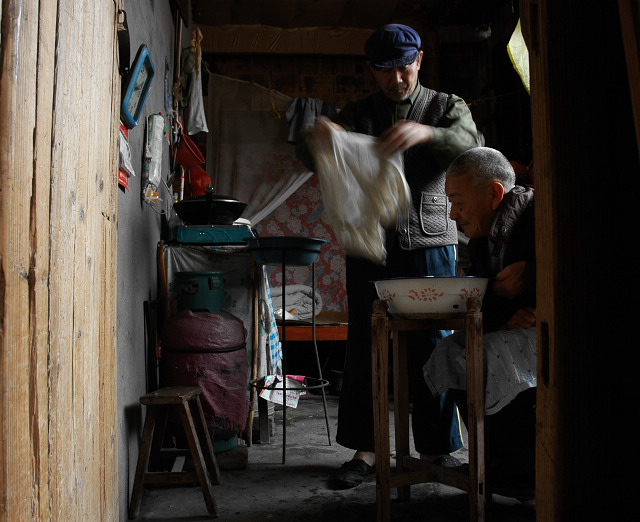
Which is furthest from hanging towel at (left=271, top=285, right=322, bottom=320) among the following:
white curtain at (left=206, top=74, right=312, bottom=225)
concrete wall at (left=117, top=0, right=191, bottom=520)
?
concrete wall at (left=117, top=0, right=191, bottom=520)

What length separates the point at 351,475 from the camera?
107 inches

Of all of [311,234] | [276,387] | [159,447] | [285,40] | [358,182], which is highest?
[285,40]

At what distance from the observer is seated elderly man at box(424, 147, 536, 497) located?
2.11 metres

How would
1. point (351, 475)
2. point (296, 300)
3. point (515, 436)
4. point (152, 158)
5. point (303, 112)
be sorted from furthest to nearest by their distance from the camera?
point (303, 112) → point (296, 300) → point (152, 158) → point (351, 475) → point (515, 436)

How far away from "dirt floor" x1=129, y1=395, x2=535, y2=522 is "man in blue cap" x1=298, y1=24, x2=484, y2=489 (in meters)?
0.16

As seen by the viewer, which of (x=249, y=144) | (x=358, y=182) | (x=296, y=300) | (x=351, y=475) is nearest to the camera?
(x=358, y=182)

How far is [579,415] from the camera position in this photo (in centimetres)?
68

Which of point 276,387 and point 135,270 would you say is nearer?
point 135,270

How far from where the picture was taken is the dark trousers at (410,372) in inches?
105

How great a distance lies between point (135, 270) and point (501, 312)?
5.59 ft

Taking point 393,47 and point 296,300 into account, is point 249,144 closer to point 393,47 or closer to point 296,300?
point 296,300

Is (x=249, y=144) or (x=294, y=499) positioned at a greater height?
(x=249, y=144)

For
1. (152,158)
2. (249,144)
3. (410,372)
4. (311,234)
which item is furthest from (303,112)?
(410,372)

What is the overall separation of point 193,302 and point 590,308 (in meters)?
2.90
